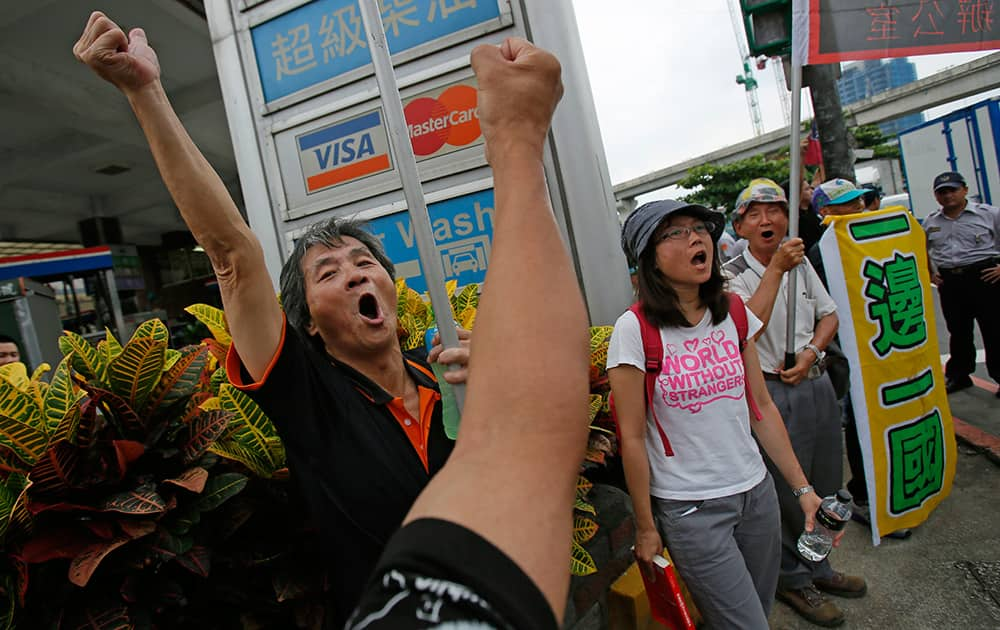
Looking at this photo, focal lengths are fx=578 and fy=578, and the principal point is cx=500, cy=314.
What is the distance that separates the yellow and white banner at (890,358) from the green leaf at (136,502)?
10.1 ft

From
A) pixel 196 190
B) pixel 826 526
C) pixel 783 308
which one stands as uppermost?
pixel 196 190

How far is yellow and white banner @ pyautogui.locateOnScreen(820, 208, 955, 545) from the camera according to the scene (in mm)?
2969

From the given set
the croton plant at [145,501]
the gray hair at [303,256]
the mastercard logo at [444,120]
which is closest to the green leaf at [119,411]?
the croton plant at [145,501]

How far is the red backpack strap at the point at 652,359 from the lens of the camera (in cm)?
202

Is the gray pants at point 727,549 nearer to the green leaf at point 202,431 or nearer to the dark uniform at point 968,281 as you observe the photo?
the green leaf at point 202,431

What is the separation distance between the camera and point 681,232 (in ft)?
7.09

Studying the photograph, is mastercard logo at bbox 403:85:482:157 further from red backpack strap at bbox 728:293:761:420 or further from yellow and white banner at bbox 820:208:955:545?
yellow and white banner at bbox 820:208:955:545

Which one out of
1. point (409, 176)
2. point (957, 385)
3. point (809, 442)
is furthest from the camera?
point (957, 385)

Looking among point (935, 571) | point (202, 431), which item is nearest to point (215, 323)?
point (202, 431)

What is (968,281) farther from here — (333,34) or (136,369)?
(136,369)

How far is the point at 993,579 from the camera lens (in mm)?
2779

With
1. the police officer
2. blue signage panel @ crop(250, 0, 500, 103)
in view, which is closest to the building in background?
the police officer

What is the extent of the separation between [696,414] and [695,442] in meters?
0.10

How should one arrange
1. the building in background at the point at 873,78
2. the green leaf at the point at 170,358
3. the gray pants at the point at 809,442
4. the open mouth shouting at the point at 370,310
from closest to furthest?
the open mouth shouting at the point at 370,310 → the green leaf at the point at 170,358 → the gray pants at the point at 809,442 → the building in background at the point at 873,78
